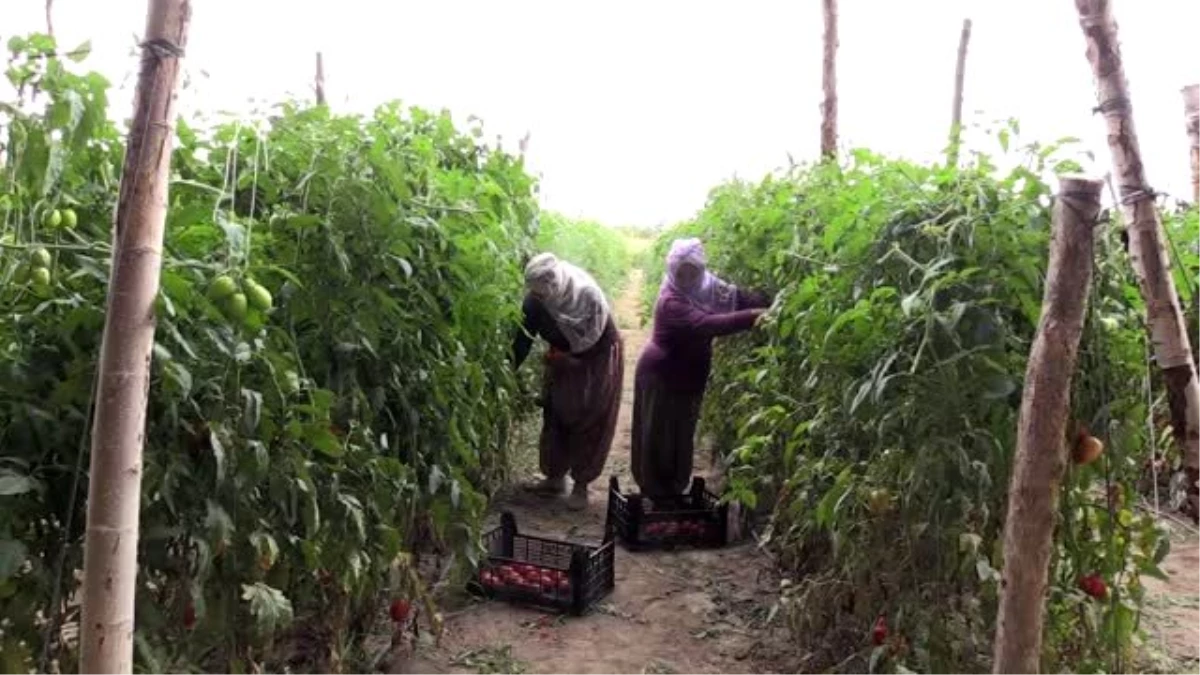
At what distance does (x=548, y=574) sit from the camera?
12.0 ft

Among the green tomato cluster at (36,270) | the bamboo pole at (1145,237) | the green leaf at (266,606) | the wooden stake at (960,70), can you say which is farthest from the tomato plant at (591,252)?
the green tomato cluster at (36,270)

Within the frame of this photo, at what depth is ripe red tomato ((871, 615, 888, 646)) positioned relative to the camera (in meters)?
2.53

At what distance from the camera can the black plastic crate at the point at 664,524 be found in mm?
4344

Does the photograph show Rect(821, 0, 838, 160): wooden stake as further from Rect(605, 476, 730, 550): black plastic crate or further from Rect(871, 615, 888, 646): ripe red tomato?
Rect(871, 615, 888, 646): ripe red tomato

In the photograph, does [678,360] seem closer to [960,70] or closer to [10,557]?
[10,557]

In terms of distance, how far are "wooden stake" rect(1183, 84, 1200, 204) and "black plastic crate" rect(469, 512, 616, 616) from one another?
2661 mm

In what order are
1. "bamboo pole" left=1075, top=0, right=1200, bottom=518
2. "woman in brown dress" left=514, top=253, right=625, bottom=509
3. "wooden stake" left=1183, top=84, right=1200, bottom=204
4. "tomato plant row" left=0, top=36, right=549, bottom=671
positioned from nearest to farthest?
"tomato plant row" left=0, top=36, right=549, bottom=671 → "bamboo pole" left=1075, top=0, right=1200, bottom=518 → "wooden stake" left=1183, top=84, right=1200, bottom=204 → "woman in brown dress" left=514, top=253, right=625, bottom=509

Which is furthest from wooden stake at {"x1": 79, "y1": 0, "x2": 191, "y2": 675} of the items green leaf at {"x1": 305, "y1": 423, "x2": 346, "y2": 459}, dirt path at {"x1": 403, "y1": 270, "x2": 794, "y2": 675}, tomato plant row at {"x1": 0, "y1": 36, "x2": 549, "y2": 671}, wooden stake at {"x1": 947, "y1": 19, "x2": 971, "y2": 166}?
wooden stake at {"x1": 947, "y1": 19, "x2": 971, "y2": 166}

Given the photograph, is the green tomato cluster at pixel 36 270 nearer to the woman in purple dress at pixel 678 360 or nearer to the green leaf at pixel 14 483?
the green leaf at pixel 14 483

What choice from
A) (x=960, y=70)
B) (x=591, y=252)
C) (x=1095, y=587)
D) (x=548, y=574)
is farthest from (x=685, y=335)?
(x=591, y=252)

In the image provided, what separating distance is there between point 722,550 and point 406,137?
2258mm

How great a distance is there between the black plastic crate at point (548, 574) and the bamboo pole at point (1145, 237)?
201 cm

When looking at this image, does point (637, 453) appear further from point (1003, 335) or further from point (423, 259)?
point (1003, 335)

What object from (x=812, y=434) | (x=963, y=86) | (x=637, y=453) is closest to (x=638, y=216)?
(x=963, y=86)
